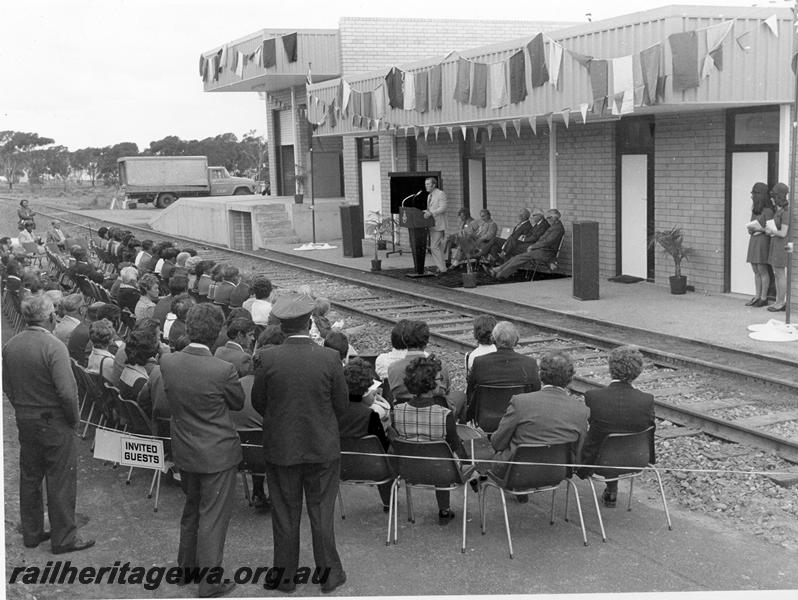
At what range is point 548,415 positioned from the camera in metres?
5.87

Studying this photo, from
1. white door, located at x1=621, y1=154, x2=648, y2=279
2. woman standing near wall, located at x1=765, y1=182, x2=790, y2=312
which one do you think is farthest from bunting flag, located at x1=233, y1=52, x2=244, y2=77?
woman standing near wall, located at x1=765, y1=182, x2=790, y2=312

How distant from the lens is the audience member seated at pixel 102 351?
7.34 metres

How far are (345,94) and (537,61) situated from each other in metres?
7.92

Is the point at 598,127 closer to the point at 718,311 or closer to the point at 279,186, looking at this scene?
the point at 718,311

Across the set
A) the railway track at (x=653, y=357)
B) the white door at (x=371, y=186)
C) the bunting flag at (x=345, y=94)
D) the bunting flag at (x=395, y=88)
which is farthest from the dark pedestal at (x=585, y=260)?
the white door at (x=371, y=186)

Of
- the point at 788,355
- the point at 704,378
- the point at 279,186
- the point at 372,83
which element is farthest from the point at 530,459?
the point at 279,186

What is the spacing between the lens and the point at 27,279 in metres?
10.1

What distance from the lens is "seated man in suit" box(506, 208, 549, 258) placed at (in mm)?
16938

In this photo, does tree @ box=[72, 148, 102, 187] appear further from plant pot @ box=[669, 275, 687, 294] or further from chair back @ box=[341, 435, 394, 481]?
chair back @ box=[341, 435, 394, 481]

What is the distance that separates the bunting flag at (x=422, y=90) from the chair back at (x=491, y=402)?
12259 millimetres

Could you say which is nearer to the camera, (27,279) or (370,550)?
(370,550)

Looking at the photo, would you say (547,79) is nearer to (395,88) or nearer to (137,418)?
(395,88)

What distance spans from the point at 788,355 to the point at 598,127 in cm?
710

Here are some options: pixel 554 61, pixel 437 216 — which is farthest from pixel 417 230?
pixel 554 61
